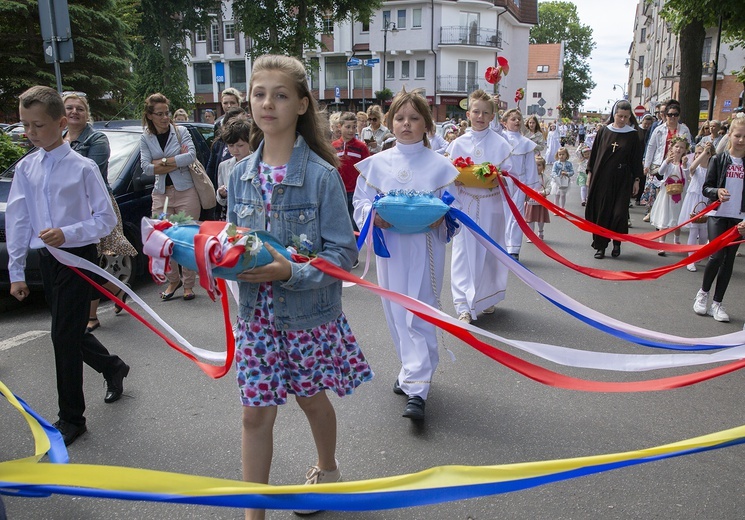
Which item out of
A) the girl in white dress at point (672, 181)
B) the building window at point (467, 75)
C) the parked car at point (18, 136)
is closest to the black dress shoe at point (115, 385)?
the parked car at point (18, 136)

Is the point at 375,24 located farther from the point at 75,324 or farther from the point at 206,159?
the point at 75,324

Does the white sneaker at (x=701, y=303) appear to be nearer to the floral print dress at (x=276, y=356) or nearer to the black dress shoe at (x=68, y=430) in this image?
the floral print dress at (x=276, y=356)

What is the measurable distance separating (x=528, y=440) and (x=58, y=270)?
9.56 ft

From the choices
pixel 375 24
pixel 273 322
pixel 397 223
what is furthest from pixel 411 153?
pixel 375 24

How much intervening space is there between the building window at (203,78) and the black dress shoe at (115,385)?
56276mm

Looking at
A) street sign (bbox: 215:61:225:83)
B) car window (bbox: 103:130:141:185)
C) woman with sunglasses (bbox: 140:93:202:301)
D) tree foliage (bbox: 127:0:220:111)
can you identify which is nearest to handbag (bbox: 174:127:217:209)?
woman with sunglasses (bbox: 140:93:202:301)

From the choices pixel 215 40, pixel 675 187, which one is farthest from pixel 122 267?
pixel 215 40

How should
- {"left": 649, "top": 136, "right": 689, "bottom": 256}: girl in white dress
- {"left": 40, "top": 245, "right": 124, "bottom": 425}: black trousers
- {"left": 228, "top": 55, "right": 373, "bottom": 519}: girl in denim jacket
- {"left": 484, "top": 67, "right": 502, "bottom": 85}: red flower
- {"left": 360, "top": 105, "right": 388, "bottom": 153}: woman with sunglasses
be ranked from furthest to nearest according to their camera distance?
{"left": 360, "top": 105, "right": 388, "bottom": 153}: woman with sunglasses, {"left": 649, "top": 136, "right": 689, "bottom": 256}: girl in white dress, {"left": 484, "top": 67, "right": 502, "bottom": 85}: red flower, {"left": 40, "top": 245, "right": 124, "bottom": 425}: black trousers, {"left": 228, "top": 55, "right": 373, "bottom": 519}: girl in denim jacket

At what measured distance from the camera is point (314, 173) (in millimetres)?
2672

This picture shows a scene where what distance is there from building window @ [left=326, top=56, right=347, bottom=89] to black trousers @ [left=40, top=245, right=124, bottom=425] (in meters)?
A: 52.0

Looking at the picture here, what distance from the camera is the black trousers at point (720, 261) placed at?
6.29m

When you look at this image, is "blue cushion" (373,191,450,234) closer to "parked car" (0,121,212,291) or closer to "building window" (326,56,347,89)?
"parked car" (0,121,212,291)

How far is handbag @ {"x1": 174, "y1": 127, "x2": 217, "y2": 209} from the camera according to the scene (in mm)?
7008

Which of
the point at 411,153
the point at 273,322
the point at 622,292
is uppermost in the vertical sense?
the point at 411,153
